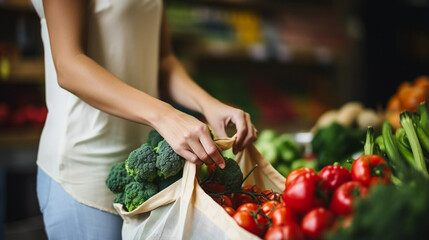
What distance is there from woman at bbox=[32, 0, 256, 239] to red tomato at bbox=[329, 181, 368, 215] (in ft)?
1.29

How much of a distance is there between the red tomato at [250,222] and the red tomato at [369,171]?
0.22 metres

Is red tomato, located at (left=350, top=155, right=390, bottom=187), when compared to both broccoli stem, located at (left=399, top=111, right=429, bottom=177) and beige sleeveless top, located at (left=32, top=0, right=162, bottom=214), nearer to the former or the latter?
broccoli stem, located at (left=399, top=111, right=429, bottom=177)

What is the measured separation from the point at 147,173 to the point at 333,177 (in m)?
0.42

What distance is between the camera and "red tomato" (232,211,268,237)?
0.88m

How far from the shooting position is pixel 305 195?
851mm

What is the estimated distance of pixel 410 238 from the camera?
2.15 ft

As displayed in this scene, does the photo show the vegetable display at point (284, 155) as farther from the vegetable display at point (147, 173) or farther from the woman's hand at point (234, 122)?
the vegetable display at point (147, 173)

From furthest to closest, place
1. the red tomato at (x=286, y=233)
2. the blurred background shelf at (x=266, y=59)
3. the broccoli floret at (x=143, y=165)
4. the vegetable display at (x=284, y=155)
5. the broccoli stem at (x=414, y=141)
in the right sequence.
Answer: the blurred background shelf at (x=266, y=59) < the vegetable display at (x=284, y=155) < the broccoli stem at (x=414, y=141) < the broccoli floret at (x=143, y=165) < the red tomato at (x=286, y=233)

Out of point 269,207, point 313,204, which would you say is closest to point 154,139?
point 269,207

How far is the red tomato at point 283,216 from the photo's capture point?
0.86 meters

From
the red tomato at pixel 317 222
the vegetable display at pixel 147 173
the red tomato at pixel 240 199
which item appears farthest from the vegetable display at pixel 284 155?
the red tomato at pixel 317 222

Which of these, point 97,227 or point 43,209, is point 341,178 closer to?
point 97,227

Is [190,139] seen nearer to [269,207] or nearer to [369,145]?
[269,207]

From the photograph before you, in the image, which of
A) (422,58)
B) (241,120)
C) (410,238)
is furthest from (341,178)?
(422,58)
